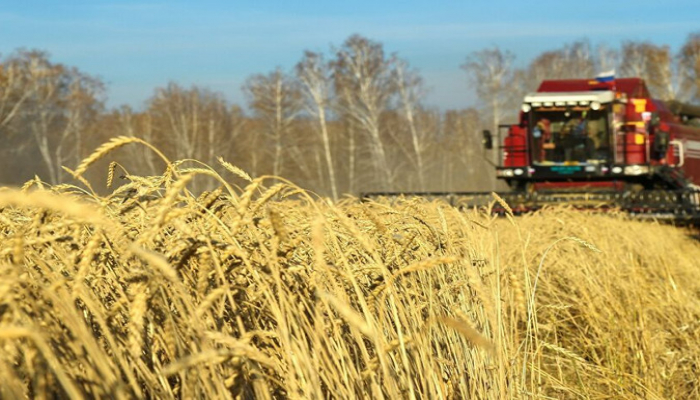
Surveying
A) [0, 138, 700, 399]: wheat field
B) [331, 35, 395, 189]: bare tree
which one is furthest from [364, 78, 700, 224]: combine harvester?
[331, 35, 395, 189]: bare tree

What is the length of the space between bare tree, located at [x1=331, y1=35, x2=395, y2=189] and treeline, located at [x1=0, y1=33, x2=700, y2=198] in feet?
0.14

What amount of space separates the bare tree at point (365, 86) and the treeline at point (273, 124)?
0.04 metres

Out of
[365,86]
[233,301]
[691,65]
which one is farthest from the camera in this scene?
[691,65]

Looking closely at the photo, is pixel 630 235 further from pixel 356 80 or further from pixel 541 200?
pixel 356 80

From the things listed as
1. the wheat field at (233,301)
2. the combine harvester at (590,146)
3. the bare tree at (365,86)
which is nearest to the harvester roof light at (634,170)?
the combine harvester at (590,146)

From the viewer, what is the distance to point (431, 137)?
158 feet

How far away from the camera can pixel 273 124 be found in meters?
41.9

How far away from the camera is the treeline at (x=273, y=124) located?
41.6 meters

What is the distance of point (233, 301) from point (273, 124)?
39.9 metres

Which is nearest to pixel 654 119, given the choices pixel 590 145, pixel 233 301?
pixel 590 145

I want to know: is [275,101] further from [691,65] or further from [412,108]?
[691,65]

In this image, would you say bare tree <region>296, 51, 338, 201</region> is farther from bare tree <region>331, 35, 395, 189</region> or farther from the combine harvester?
the combine harvester

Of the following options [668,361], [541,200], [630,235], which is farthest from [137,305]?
[541,200]

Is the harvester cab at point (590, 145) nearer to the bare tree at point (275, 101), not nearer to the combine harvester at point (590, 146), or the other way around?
the combine harvester at point (590, 146)
